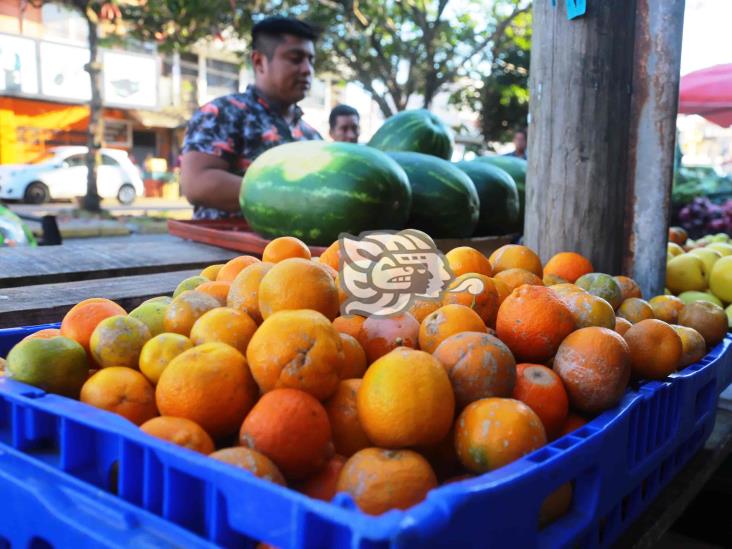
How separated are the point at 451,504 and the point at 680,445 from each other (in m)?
1.08

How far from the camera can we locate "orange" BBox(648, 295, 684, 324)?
1.74m

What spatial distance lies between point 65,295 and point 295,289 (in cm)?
91

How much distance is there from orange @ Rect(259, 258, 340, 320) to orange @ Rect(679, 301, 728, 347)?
1026 mm

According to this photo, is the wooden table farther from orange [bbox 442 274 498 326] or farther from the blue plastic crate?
orange [bbox 442 274 498 326]

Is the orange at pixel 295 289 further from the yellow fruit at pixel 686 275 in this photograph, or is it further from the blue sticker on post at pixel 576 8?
the yellow fruit at pixel 686 275

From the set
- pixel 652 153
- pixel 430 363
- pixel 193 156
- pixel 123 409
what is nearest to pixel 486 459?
pixel 430 363

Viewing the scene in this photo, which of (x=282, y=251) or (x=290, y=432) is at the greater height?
(x=282, y=251)

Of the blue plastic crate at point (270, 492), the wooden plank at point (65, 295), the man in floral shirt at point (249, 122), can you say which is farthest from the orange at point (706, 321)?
the man in floral shirt at point (249, 122)

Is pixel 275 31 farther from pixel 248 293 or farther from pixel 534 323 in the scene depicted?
pixel 534 323

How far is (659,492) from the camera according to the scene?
1.46m

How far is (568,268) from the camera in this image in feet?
6.23

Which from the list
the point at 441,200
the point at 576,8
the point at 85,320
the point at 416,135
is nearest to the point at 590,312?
the point at 85,320

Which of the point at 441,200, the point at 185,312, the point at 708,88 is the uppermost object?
the point at 708,88

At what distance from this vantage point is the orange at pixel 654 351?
1.32 m
